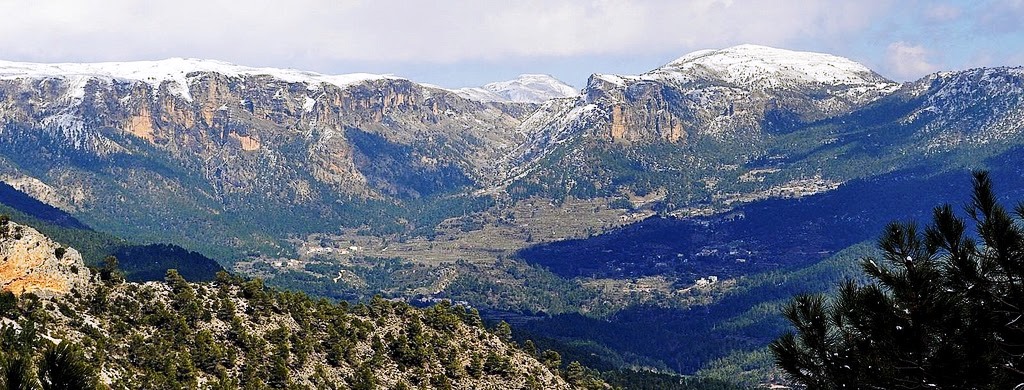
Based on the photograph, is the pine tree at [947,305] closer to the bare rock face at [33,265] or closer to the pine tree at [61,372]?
the pine tree at [61,372]

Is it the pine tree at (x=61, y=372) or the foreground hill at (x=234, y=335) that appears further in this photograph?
the foreground hill at (x=234, y=335)

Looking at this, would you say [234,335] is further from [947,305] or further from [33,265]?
[947,305]

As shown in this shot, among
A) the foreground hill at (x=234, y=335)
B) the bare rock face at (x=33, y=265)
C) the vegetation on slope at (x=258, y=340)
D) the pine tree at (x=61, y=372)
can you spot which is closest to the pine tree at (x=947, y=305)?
the pine tree at (x=61, y=372)

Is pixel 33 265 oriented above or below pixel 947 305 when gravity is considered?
below

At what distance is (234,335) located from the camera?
8100cm

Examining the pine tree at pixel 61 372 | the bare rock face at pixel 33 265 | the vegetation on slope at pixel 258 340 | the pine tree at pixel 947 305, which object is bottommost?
the vegetation on slope at pixel 258 340

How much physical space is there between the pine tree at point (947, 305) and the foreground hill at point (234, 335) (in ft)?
156

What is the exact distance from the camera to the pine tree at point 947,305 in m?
23.5

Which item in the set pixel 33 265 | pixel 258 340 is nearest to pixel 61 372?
pixel 33 265

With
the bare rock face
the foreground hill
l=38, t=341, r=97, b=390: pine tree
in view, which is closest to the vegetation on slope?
the foreground hill

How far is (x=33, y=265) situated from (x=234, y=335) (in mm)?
17346

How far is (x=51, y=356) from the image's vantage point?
2280 cm

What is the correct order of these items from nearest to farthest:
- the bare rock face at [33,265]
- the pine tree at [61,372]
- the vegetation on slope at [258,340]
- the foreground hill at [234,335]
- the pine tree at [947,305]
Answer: the pine tree at [61,372] < the pine tree at [947,305] < the vegetation on slope at [258,340] < the foreground hill at [234,335] < the bare rock face at [33,265]

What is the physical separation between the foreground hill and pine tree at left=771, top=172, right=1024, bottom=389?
156 feet
